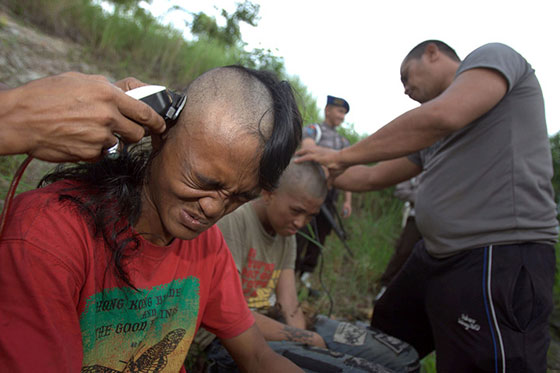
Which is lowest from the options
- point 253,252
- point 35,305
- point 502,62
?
point 253,252

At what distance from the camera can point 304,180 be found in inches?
97.6

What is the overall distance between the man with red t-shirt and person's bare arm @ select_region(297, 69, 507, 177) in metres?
0.77

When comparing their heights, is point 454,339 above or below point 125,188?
below

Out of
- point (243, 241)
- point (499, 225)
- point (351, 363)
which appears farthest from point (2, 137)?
point (499, 225)

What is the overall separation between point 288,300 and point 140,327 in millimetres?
1425

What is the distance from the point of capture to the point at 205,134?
1182 mm

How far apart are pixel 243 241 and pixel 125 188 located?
1061 mm

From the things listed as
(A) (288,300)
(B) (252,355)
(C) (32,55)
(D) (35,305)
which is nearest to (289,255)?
(A) (288,300)

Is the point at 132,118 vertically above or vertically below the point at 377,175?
above

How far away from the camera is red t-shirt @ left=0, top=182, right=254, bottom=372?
869mm

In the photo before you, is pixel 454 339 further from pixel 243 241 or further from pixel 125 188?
pixel 125 188

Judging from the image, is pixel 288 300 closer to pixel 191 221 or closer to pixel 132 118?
pixel 191 221

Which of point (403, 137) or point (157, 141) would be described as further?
point (403, 137)

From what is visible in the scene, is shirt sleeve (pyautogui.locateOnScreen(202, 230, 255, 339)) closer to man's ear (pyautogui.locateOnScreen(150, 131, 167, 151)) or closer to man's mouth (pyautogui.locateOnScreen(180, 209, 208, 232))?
man's mouth (pyautogui.locateOnScreen(180, 209, 208, 232))
